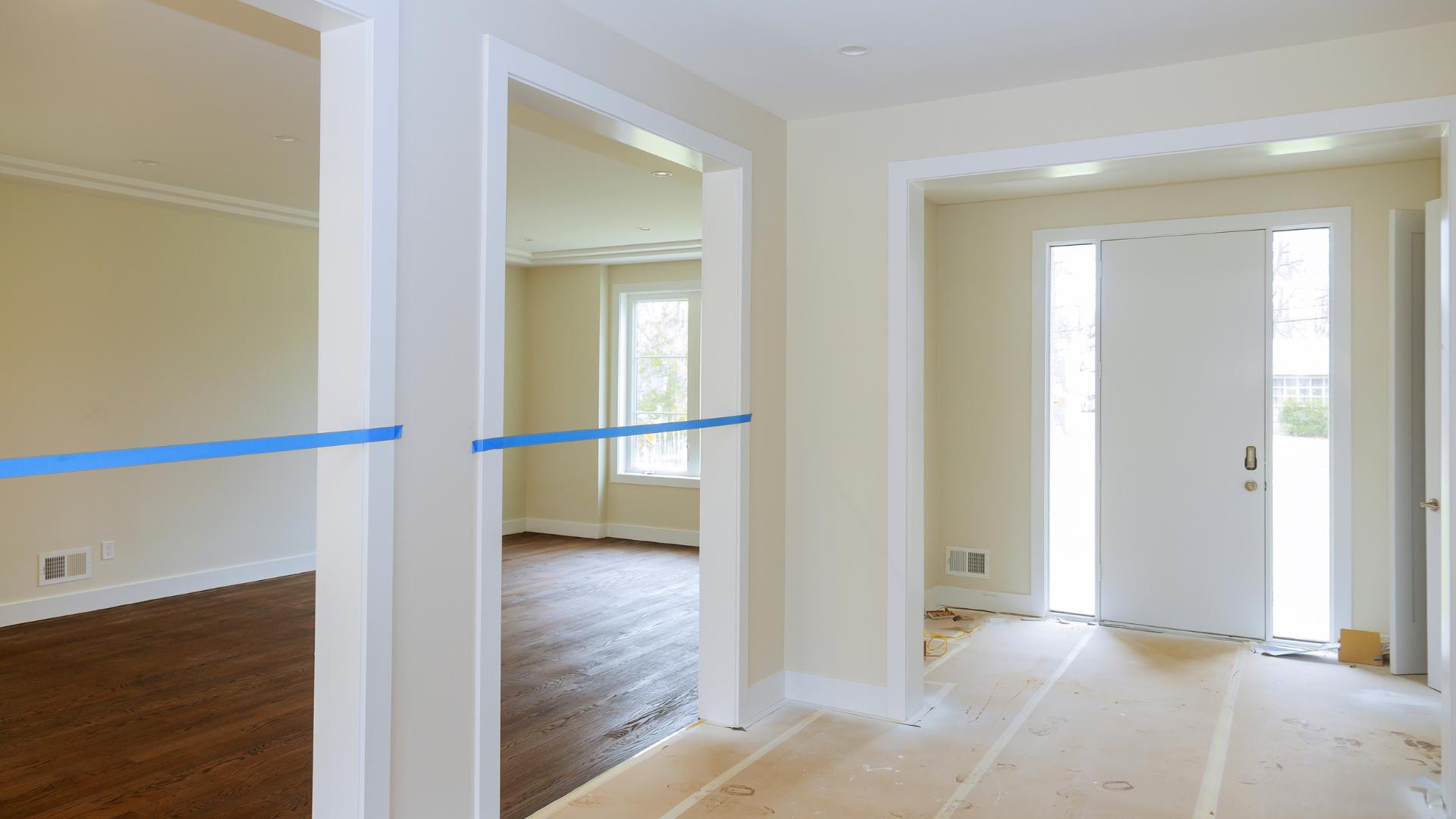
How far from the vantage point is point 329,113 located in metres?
2.09

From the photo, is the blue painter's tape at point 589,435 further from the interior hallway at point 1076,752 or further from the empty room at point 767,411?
the interior hallway at point 1076,752

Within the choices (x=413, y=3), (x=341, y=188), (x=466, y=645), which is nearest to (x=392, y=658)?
(x=466, y=645)

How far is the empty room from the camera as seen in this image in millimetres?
2283

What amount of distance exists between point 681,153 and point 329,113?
4.75 ft

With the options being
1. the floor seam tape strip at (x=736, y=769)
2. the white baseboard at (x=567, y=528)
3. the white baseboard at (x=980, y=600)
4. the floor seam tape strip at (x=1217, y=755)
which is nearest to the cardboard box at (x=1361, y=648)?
the floor seam tape strip at (x=1217, y=755)

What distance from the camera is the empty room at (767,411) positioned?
2283 mm

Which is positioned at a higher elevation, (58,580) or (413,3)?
(413,3)

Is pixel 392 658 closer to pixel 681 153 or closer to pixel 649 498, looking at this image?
pixel 681 153

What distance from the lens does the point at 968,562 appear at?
5473 millimetres

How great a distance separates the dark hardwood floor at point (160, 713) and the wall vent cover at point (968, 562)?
3.64 meters

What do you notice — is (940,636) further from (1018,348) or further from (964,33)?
(964,33)

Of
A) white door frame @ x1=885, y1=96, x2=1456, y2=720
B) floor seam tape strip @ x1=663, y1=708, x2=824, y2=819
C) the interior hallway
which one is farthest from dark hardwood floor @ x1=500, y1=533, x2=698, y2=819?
white door frame @ x1=885, y1=96, x2=1456, y2=720

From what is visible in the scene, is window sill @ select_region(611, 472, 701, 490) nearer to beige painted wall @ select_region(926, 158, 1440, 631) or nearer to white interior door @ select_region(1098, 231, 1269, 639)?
beige painted wall @ select_region(926, 158, 1440, 631)

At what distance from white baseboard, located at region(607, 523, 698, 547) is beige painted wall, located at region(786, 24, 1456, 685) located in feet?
12.7
